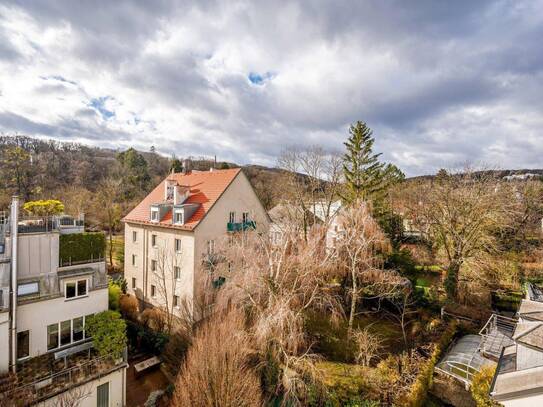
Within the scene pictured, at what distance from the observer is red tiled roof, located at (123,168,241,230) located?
848 inches

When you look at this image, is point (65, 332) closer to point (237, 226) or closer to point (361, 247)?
point (237, 226)

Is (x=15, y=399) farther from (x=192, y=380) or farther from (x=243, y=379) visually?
(x=243, y=379)

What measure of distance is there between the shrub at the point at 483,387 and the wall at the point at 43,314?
19.3 meters

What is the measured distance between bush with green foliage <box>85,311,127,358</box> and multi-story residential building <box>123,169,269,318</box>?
516 cm

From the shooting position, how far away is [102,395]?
12.8 metres

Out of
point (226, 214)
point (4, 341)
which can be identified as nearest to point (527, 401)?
point (226, 214)

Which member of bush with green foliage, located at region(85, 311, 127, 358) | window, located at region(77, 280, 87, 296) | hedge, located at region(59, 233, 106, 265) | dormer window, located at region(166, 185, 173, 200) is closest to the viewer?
bush with green foliage, located at region(85, 311, 127, 358)

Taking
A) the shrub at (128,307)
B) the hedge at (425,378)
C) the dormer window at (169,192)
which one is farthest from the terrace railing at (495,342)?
the dormer window at (169,192)

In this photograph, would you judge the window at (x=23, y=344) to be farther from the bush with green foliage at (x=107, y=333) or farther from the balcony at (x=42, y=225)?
the balcony at (x=42, y=225)

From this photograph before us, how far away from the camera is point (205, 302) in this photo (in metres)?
17.7


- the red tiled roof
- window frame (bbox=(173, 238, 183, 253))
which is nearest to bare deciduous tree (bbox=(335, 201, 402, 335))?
the red tiled roof

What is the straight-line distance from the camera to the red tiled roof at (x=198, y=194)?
21531 mm

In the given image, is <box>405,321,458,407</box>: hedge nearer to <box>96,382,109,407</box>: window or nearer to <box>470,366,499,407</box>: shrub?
<box>470,366,499,407</box>: shrub

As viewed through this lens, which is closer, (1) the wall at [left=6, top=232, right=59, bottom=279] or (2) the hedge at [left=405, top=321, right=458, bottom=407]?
(2) the hedge at [left=405, top=321, right=458, bottom=407]
